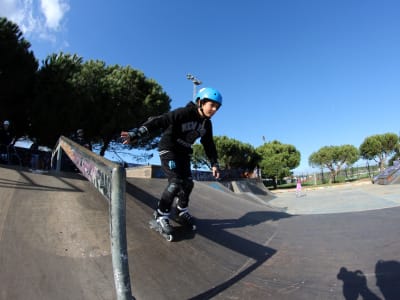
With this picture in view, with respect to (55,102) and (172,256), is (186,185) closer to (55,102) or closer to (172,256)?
(172,256)

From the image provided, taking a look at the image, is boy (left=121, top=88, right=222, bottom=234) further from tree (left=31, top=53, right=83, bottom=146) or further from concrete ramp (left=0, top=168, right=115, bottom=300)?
tree (left=31, top=53, right=83, bottom=146)

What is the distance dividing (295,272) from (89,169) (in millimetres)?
2189

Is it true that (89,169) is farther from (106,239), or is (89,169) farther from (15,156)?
(15,156)

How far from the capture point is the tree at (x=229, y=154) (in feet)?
129

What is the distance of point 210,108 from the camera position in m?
3.55

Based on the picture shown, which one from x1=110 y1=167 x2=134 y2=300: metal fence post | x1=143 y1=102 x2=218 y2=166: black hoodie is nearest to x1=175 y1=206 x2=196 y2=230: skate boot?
x1=143 y1=102 x2=218 y2=166: black hoodie

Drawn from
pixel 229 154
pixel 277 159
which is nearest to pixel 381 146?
pixel 277 159

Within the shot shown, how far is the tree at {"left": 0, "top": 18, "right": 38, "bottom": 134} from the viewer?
15211mm

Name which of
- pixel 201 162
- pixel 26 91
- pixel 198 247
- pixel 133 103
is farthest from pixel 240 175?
pixel 198 247

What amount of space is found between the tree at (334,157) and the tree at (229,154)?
16825mm

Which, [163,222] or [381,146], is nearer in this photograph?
[163,222]

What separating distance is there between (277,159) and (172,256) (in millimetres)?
46827

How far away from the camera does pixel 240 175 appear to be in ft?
99.7

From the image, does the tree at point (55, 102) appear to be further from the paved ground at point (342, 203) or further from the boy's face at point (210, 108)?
the boy's face at point (210, 108)
